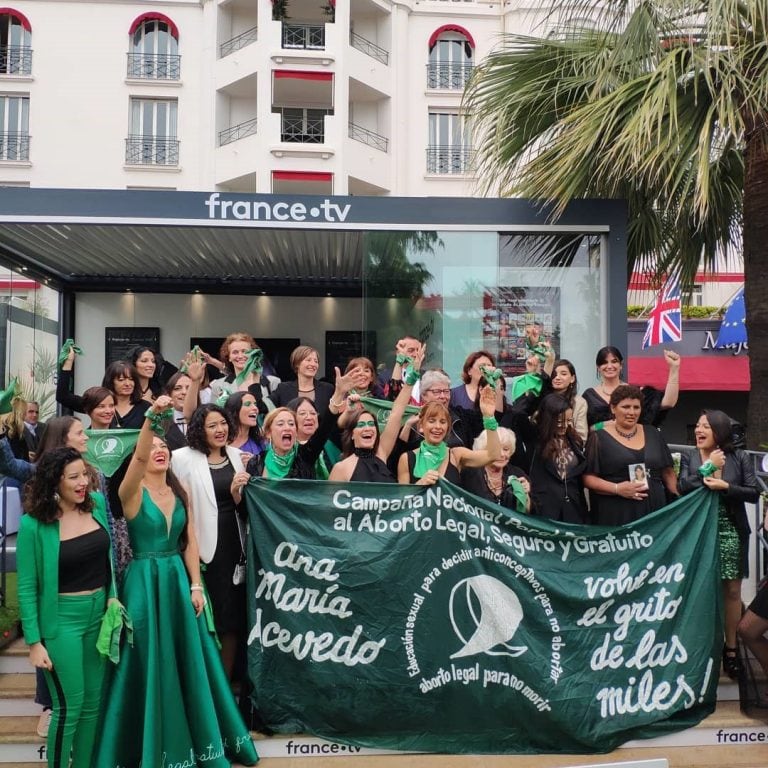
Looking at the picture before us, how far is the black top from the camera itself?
3.83 metres

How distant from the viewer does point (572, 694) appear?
15.4ft

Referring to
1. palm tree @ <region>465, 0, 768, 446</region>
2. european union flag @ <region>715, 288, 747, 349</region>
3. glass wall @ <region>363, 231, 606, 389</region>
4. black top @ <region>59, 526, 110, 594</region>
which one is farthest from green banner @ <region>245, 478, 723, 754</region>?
european union flag @ <region>715, 288, 747, 349</region>

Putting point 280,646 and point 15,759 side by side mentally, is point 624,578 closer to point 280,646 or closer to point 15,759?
point 280,646

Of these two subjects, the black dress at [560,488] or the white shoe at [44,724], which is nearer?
the white shoe at [44,724]

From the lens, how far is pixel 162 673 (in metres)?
4.12

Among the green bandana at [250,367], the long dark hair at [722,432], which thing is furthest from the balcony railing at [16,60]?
the long dark hair at [722,432]

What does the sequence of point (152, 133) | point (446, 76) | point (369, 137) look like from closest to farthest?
point (152, 133) → point (369, 137) → point (446, 76)

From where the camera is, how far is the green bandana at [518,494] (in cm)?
500

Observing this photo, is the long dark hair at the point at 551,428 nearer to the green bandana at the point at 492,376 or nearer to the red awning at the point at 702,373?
the green bandana at the point at 492,376

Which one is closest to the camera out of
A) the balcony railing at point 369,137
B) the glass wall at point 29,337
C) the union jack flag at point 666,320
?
the glass wall at point 29,337

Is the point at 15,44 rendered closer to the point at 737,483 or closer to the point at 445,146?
the point at 445,146

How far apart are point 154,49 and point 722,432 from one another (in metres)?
25.1

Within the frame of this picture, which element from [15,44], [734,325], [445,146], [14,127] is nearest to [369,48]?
[445,146]

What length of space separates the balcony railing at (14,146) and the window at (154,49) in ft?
13.1
